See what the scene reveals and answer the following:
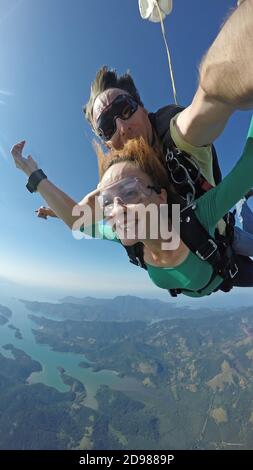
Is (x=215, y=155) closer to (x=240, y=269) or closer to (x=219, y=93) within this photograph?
(x=240, y=269)

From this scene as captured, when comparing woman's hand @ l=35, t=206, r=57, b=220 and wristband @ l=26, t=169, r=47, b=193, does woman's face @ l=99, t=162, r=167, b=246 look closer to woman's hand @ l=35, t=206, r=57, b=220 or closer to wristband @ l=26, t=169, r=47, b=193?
wristband @ l=26, t=169, r=47, b=193

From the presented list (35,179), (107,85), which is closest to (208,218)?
(35,179)

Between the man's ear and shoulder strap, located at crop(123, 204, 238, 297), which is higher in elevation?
the man's ear

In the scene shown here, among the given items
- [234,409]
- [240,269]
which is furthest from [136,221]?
[234,409]

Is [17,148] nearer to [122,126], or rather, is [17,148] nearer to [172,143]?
[122,126]

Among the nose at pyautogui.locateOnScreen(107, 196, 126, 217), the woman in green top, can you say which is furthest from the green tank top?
the nose at pyautogui.locateOnScreen(107, 196, 126, 217)

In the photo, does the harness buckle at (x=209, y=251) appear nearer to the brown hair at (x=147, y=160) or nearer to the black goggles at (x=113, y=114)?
the brown hair at (x=147, y=160)
